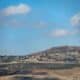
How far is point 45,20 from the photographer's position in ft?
7.68

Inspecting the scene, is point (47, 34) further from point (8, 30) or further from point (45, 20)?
A: point (8, 30)

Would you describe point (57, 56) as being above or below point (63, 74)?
above

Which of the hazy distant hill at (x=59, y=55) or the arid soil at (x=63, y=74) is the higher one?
the hazy distant hill at (x=59, y=55)

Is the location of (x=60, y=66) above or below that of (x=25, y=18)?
below

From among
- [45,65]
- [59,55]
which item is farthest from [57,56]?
[45,65]

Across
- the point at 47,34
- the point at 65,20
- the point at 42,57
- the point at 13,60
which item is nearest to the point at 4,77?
the point at 13,60

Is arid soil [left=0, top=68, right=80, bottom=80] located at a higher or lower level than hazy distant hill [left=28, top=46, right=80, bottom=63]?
lower

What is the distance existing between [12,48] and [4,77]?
0.94 ft

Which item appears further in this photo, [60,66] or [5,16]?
[5,16]

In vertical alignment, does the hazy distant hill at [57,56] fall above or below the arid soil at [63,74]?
above

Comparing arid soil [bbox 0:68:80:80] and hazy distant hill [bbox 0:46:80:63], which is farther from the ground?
hazy distant hill [bbox 0:46:80:63]

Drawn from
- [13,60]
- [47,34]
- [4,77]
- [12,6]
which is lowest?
[4,77]

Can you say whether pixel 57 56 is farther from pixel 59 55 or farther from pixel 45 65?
pixel 45 65

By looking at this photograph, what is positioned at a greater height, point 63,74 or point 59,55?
point 59,55
